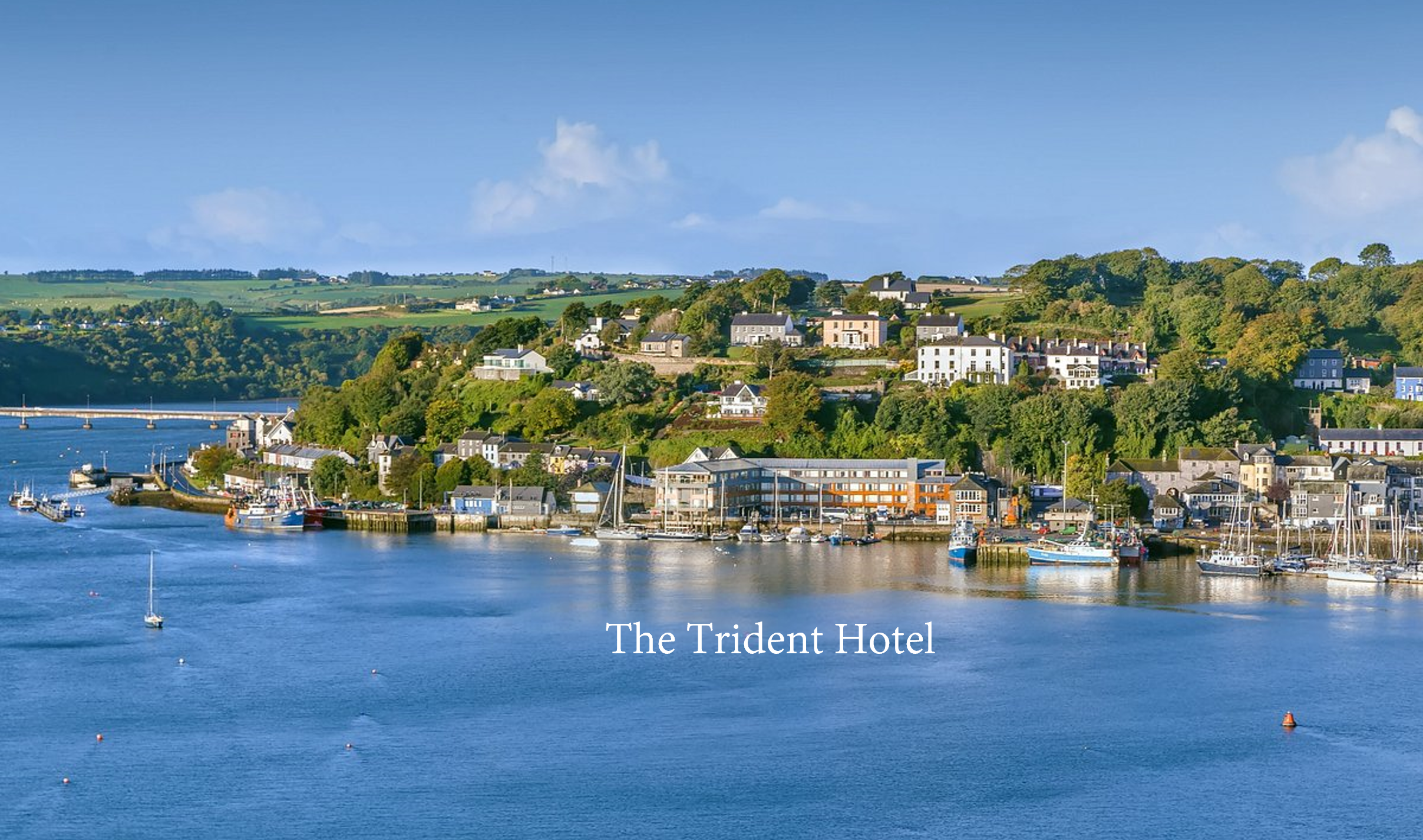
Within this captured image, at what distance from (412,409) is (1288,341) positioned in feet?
69.1

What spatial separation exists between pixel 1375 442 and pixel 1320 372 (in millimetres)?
5792

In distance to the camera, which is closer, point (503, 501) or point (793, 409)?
point (503, 501)

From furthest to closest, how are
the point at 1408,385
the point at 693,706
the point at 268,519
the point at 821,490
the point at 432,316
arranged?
the point at 432,316, the point at 1408,385, the point at 268,519, the point at 821,490, the point at 693,706

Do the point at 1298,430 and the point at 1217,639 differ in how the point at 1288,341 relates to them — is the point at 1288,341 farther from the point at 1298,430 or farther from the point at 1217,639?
the point at 1217,639

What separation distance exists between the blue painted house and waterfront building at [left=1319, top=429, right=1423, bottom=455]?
4.13 meters

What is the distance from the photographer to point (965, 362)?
44719 millimetres

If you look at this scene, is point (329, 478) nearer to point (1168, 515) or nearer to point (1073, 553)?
point (1073, 553)

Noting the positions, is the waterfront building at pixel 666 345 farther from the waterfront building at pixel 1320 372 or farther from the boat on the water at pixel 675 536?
the waterfront building at pixel 1320 372

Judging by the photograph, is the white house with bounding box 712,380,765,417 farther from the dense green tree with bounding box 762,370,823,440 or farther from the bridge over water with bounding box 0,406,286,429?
the bridge over water with bounding box 0,406,286,429

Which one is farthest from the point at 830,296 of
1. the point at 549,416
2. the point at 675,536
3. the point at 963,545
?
the point at 963,545

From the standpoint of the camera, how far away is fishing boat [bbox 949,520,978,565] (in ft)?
109

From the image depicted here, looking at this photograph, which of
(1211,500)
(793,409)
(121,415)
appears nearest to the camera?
(1211,500)

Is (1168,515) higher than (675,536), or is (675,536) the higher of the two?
(1168,515)

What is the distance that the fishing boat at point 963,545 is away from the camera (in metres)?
33.2
